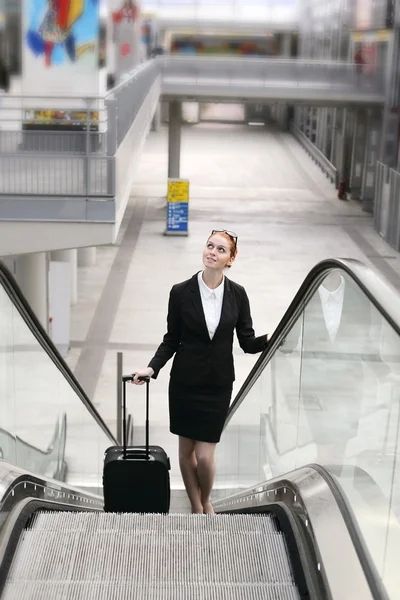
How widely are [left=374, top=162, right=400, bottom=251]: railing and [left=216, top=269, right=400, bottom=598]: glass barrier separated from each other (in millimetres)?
19095

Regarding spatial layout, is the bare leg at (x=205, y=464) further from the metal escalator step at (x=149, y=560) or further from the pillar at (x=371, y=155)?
the pillar at (x=371, y=155)

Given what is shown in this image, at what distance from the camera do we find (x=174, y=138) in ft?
94.1

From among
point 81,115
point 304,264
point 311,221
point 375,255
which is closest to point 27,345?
point 81,115

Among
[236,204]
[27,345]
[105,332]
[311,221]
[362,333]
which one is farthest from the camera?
[236,204]

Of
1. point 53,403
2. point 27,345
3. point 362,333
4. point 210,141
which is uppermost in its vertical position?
point 362,333

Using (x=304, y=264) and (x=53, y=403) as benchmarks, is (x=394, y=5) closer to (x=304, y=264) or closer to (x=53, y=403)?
(x=304, y=264)

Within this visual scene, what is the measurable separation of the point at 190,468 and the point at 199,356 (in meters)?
0.85

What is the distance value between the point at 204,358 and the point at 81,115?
10.6 m

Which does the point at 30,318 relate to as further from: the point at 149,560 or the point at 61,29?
the point at 61,29

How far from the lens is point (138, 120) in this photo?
51.4 feet

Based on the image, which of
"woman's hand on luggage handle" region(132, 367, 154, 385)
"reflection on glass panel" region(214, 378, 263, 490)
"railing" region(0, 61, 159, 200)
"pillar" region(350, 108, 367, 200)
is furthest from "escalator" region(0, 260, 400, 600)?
"pillar" region(350, 108, 367, 200)

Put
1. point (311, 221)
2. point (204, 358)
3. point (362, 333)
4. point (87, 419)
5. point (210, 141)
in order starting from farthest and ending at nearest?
point (210, 141)
point (311, 221)
point (87, 419)
point (204, 358)
point (362, 333)

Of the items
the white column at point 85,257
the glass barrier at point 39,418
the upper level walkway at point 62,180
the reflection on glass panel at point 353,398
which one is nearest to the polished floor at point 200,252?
the white column at point 85,257

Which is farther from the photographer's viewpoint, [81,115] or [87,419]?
[81,115]
